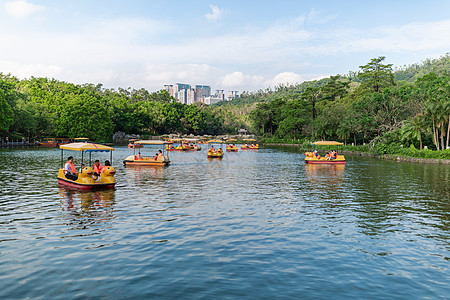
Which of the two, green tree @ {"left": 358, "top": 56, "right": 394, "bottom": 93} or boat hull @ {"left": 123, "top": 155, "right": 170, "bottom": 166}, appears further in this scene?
green tree @ {"left": 358, "top": 56, "right": 394, "bottom": 93}

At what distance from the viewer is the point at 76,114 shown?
10856cm

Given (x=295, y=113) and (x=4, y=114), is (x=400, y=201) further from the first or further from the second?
(x=295, y=113)

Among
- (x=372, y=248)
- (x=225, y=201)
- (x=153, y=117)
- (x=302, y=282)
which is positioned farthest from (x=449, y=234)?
(x=153, y=117)

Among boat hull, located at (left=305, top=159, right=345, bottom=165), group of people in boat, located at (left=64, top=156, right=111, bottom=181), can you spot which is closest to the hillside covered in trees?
boat hull, located at (left=305, top=159, right=345, bottom=165)

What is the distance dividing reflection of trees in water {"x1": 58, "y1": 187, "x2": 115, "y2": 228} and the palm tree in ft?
162

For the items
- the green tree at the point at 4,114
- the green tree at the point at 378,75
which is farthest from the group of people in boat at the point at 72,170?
the green tree at the point at 378,75

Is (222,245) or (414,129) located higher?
(414,129)

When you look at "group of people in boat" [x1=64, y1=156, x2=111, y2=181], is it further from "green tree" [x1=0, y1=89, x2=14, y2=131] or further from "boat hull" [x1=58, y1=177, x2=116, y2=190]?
"green tree" [x1=0, y1=89, x2=14, y2=131]

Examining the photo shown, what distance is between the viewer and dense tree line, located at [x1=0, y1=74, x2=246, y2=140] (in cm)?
8769

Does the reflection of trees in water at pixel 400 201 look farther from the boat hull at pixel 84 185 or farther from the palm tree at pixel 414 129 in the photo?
the palm tree at pixel 414 129

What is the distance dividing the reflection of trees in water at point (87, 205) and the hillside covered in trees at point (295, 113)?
48995 mm

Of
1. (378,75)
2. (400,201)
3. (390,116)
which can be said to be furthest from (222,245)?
(378,75)

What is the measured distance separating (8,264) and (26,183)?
1929 centimetres

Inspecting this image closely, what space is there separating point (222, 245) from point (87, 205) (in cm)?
1021
